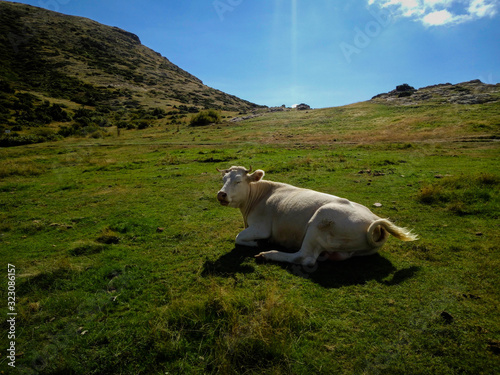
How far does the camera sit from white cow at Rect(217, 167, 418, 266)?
197 inches

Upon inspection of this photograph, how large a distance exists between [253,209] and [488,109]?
48197 mm

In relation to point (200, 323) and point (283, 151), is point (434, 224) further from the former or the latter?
point (283, 151)

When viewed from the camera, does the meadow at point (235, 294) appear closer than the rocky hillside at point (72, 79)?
Yes

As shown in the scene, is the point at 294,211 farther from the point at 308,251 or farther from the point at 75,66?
the point at 75,66

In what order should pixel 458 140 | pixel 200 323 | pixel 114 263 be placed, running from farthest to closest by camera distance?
pixel 458 140 → pixel 114 263 → pixel 200 323

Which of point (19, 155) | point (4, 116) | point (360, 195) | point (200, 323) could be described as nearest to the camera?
point (200, 323)

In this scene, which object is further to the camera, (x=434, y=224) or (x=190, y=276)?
(x=434, y=224)

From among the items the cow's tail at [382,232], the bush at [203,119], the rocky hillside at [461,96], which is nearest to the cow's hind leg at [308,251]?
the cow's tail at [382,232]

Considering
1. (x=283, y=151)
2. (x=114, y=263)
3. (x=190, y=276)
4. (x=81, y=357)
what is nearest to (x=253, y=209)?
(x=190, y=276)

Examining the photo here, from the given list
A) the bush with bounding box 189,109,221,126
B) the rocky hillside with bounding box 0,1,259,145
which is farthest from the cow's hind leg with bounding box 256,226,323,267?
the bush with bounding box 189,109,221,126

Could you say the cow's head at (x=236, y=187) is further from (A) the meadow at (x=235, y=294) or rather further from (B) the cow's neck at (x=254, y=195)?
(A) the meadow at (x=235, y=294)

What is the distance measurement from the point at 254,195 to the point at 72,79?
88588mm

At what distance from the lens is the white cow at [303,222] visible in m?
5.00

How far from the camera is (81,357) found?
128 inches
